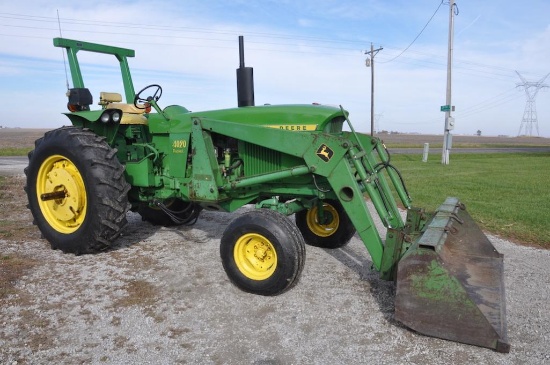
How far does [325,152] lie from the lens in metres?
3.88

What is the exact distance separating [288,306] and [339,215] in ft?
6.34

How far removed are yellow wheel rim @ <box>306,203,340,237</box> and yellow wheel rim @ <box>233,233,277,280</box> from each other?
1550mm

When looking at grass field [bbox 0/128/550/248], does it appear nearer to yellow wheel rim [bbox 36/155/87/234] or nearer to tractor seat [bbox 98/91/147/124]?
tractor seat [bbox 98/91/147/124]

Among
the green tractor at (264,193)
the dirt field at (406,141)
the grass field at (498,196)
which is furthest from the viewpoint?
the dirt field at (406,141)

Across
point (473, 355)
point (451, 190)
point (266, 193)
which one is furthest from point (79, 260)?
point (451, 190)

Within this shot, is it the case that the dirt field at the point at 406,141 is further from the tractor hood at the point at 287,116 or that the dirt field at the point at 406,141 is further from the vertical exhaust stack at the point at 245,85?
the tractor hood at the point at 287,116

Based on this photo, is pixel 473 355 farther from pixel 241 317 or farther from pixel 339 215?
pixel 339 215

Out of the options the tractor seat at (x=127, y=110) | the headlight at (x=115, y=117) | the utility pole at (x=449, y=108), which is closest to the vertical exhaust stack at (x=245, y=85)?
the tractor seat at (x=127, y=110)

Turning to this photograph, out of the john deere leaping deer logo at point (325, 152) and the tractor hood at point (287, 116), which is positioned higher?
the tractor hood at point (287, 116)

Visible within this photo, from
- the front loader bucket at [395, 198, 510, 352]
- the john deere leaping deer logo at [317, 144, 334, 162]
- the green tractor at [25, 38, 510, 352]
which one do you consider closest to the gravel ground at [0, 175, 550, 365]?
the front loader bucket at [395, 198, 510, 352]

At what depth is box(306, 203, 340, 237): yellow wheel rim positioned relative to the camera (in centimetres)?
540

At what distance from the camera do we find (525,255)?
5.26 m

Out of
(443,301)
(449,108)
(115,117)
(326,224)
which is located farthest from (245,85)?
(449,108)

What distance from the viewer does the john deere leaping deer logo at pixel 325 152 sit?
3.85 m
